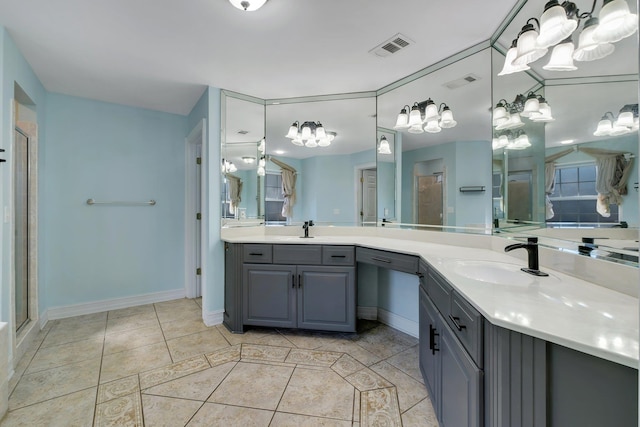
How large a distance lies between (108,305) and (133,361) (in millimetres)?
1394

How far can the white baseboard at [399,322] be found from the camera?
2467 millimetres

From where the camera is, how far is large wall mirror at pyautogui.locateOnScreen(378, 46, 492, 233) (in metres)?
2.04

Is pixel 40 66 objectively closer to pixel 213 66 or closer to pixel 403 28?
pixel 213 66

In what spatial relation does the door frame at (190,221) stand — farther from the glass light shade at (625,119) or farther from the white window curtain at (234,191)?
the glass light shade at (625,119)

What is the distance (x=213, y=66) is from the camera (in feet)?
7.56

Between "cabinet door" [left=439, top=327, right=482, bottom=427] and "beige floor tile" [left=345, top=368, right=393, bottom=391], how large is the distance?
0.48 meters

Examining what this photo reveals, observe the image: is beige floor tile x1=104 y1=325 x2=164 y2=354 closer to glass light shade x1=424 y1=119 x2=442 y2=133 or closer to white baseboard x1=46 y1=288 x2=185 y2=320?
white baseboard x1=46 y1=288 x2=185 y2=320

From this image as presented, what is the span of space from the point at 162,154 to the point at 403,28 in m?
2.89

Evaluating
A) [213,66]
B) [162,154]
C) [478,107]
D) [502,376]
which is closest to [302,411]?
[502,376]

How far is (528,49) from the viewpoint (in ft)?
4.66

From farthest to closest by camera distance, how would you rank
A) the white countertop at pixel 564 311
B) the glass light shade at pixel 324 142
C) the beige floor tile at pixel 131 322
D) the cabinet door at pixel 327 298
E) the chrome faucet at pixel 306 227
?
1. the glass light shade at pixel 324 142
2. the chrome faucet at pixel 306 227
3. the beige floor tile at pixel 131 322
4. the cabinet door at pixel 327 298
5. the white countertop at pixel 564 311

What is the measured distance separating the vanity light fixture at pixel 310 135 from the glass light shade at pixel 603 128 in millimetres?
2045

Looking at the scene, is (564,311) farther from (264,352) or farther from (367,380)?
(264,352)

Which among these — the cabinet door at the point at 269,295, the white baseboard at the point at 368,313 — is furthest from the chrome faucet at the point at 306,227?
the white baseboard at the point at 368,313
